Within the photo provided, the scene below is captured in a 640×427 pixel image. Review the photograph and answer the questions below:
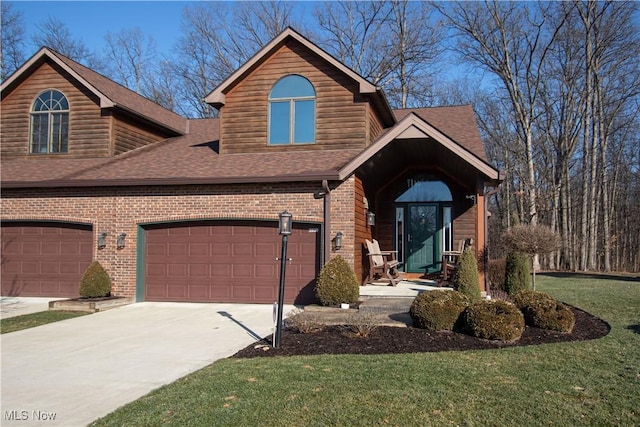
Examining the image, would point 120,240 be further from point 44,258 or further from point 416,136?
point 416,136

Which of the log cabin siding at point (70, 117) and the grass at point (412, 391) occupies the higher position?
the log cabin siding at point (70, 117)

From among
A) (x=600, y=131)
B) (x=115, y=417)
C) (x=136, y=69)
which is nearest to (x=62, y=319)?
(x=115, y=417)

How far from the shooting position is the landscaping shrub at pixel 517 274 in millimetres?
12516

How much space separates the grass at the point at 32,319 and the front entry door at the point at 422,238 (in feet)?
29.4

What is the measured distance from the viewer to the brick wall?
1233 cm

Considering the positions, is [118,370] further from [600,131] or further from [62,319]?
[600,131]

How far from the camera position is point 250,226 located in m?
13.0

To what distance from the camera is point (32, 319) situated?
35.5 ft

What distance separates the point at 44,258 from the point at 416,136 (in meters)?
10.0

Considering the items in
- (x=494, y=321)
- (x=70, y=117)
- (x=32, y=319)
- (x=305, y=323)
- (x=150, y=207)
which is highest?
(x=70, y=117)

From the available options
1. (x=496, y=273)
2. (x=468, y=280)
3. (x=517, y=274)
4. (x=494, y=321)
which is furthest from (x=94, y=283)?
(x=496, y=273)

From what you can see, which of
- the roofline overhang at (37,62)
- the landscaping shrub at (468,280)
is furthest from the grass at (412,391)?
the roofline overhang at (37,62)

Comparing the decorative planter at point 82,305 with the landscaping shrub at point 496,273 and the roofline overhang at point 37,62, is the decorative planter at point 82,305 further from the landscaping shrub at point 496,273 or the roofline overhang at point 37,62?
the landscaping shrub at point 496,273
